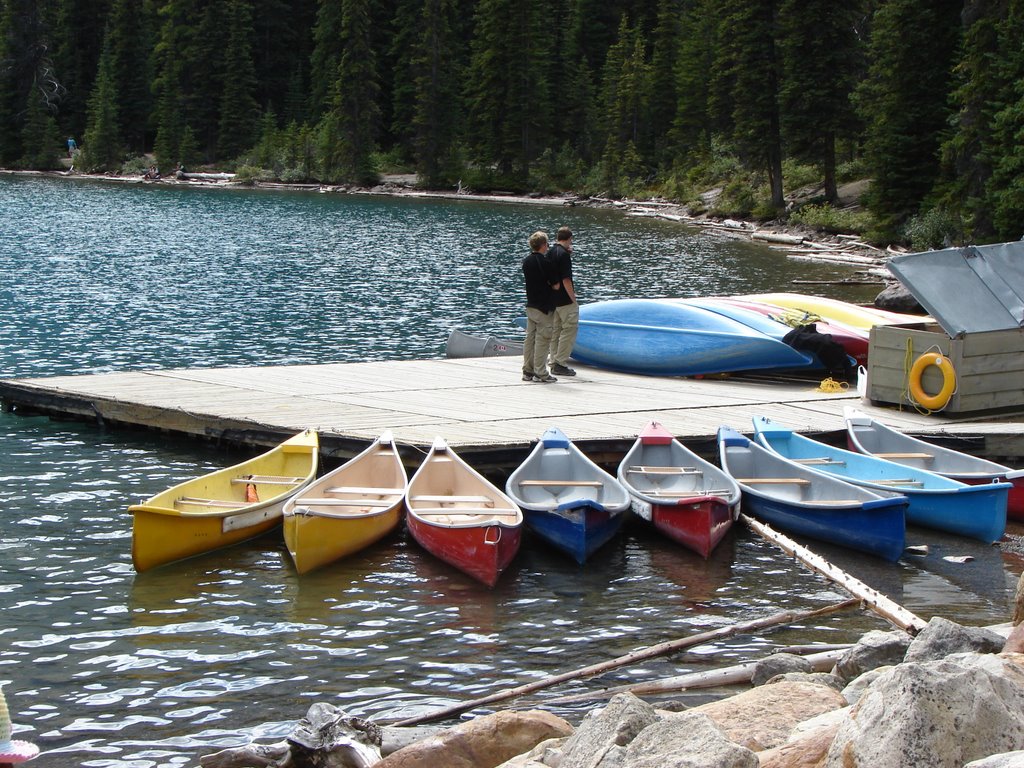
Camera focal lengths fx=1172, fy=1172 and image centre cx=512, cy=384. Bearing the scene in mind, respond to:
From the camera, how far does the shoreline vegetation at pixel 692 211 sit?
4289 cm

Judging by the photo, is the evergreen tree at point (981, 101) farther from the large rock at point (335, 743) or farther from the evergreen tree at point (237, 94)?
the evergreen tree at point (237, 94)

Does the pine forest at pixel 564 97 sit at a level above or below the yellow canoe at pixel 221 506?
above

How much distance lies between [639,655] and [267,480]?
5229 millimetres

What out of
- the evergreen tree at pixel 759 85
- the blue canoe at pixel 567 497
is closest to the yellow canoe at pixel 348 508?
the blue canoe at pixel 567 497

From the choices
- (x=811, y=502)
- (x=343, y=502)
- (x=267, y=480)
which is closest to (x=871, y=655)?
(x=811, y=502)

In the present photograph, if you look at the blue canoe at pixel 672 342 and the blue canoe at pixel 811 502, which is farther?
the blue canoe at pixel 672 342

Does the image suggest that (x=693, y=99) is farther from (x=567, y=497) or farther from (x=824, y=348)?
(x=567, y=497)

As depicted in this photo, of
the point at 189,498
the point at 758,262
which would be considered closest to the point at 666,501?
the point at 189,498

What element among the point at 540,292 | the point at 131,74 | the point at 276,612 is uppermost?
the point at 131,74

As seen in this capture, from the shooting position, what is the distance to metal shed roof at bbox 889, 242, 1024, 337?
1409 centimetres

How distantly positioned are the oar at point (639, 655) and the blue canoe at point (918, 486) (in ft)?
7.30

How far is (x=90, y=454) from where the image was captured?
1475 centimetres

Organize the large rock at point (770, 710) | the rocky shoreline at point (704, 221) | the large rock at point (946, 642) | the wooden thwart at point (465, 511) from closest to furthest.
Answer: the large rock at point (770, 710) → the large rock at point (946, 642) → the wooden thwart at point (465, 511) → the rocky shoreline at point (704, 221)

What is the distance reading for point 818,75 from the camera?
54.0 meters
